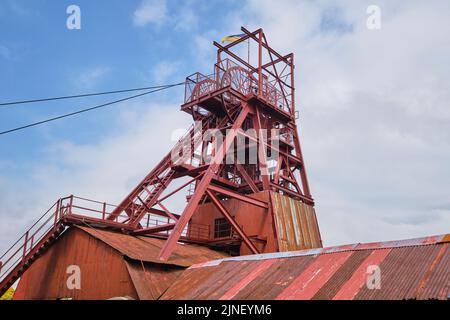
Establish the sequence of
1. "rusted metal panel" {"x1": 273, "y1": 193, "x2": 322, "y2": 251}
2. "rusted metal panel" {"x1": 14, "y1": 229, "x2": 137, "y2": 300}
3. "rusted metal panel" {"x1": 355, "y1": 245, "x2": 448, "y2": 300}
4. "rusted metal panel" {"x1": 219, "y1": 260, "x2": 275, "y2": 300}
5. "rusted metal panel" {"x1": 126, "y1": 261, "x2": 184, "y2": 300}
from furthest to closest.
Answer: "rusted metal panel" {"x1": 273, "y1": 193, "x2": 322, "y2": 251}, "rusted metal panel" {"x1": 14, "y1": 229, "x2": 137, "y2": 300}, "rusted metal panel" {"x1": 126, "y1": 261, "x2": 184, "y2": 300}, "rusted metal panel" {"x1": 219, "y1": 260, "x2": 275, "y2": 300}, "rusted metal panel" {"x1": 355, "y1": 245, "x2": 448, "y2": 300}

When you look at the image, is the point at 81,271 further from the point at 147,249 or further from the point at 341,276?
the point at 341,276

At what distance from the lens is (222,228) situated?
892 inches

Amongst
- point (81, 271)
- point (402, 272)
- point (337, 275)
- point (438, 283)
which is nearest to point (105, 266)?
point (81, 271)

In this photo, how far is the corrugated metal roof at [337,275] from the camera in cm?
829

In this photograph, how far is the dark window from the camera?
22.4m

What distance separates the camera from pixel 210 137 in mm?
24000

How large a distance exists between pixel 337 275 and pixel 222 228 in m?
13.1

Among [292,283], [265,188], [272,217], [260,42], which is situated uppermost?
[260,42]

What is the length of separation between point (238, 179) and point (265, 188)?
459cm

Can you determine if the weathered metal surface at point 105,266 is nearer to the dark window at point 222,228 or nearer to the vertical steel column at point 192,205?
the vertical steel column at point 192,205

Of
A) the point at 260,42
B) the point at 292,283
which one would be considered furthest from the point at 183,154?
the point at 292,283

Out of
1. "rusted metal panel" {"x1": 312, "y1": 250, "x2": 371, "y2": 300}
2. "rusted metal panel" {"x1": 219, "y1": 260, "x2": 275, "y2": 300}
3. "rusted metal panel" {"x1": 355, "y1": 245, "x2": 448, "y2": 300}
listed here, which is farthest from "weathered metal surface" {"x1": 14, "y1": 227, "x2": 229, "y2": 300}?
"rusted metal panel" {"x1": 355, "y1": 245, "x2": 448, "y2": 300}

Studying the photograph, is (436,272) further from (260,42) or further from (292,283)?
(260,42)

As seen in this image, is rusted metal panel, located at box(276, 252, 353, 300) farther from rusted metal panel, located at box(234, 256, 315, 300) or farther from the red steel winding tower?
the red steel winding tower
